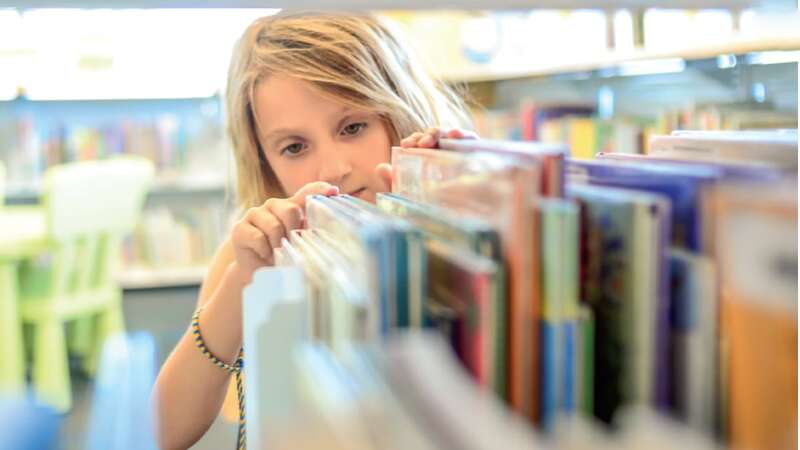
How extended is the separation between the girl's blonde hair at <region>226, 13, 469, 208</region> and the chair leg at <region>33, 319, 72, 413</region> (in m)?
2.38

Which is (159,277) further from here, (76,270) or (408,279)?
(408,279)

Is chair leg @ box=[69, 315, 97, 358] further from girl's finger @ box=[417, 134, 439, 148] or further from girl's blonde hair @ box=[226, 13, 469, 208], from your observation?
girl's finger @ box=[417, 134, 439, 148]

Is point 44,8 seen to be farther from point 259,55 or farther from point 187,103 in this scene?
point 187,103

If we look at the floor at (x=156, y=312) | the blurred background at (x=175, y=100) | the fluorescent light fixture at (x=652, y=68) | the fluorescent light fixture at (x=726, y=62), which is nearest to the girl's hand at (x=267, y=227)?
the fluorescent light fixture at (x=726, y=62)

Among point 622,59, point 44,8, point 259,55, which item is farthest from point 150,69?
point 44,8

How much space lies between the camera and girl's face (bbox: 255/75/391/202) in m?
1.04

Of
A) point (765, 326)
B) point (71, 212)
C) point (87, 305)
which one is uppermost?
point (765, 326)

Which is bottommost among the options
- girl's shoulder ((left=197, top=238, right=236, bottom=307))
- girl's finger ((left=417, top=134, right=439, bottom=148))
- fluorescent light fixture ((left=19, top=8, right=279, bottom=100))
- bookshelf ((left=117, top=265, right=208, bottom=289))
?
bookshelf ((left=117, top=265, right=208, bottom=289))

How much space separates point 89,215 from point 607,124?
1.95 meters

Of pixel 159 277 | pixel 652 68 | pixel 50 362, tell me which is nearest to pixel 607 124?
pixel 652 68

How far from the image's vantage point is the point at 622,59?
2.67m

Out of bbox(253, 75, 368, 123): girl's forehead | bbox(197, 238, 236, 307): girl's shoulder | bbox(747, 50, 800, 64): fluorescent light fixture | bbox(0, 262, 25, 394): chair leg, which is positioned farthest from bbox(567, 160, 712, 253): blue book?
bbox(0, 262, 25, 394): chair leg

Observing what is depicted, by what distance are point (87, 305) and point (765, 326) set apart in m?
3.44

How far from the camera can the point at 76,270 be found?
354 centimetres
